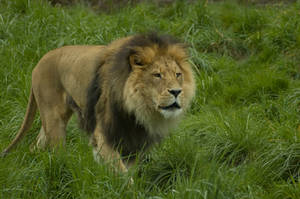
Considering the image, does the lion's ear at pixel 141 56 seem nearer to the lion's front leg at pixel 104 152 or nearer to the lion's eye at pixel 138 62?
the lion's eye at pixel 138 62

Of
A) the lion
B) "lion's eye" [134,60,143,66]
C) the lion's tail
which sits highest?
"lion's eye" [134,60,143,66]

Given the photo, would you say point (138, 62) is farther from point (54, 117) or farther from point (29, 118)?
point (29, 118)

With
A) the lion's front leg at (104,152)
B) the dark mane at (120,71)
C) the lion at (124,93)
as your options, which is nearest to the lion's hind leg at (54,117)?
the lion at (124,93)

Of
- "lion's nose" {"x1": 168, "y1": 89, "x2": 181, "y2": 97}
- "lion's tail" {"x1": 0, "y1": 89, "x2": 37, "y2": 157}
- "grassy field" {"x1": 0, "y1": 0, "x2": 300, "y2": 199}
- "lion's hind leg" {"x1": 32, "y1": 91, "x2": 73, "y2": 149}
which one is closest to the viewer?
"grassy field" {"x1": 0, "y1": 0, "x2": 300, "y2": 199}

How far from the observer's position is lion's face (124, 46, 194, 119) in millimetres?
3807

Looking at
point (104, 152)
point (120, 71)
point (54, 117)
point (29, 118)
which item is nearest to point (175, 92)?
point (120, 71)

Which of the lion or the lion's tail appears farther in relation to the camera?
the lion's tail

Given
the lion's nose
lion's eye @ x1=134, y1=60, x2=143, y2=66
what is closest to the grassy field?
the lion's nose

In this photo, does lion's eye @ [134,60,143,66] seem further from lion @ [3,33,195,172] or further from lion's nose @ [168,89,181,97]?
lion's nose @ [168,89,181,97]

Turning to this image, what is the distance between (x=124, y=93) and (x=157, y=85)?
291mm

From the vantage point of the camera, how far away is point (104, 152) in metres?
4.16

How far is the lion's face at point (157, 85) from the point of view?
3.81 meters

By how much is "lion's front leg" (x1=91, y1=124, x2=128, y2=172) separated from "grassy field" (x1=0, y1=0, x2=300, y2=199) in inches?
3.9

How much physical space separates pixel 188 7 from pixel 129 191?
499 centimetres
